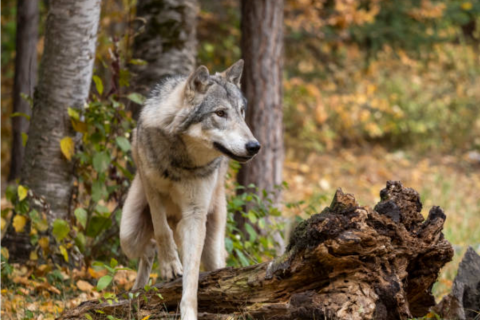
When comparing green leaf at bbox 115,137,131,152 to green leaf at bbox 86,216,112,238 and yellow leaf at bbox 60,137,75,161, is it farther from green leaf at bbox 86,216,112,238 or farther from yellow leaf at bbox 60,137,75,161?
green leaf at bbox 86,216,112,238

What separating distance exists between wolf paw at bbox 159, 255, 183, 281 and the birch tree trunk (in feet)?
5.70

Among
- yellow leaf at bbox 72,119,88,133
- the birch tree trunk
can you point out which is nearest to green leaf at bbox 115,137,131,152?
yellow leaf at bbox 72,119,88,133

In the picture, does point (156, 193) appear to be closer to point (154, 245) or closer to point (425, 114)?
point (154, 245)

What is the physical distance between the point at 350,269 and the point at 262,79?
4.39 m

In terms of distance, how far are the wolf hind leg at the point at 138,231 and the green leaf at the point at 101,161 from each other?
57cm

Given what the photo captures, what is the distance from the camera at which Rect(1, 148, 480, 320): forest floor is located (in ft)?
17.6

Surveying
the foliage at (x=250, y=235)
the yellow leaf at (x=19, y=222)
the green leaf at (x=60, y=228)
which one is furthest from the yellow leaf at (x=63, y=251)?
the foliage at (x=250, y=235)

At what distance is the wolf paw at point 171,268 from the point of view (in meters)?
4.80

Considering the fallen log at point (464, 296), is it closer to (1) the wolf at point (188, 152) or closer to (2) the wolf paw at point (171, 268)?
(1) the wolf at point (188, 152)

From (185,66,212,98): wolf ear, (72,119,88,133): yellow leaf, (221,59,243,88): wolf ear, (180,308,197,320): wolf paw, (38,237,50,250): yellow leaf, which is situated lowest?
(180,308,197,320): wolf paw

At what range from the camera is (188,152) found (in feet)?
15.4

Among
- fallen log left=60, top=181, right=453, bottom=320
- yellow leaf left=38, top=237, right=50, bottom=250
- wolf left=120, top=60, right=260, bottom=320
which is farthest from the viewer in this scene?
yellow leaf left=38, top=237, right=50, bottom=250

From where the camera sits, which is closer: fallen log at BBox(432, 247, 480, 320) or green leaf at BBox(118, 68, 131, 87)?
fallen log at BBox(432, 247, 480, 320)

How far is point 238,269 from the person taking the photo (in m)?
4.27
